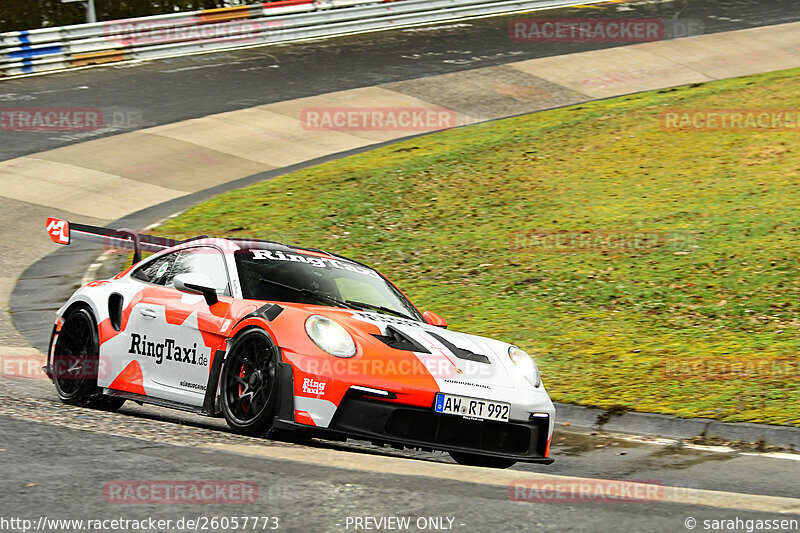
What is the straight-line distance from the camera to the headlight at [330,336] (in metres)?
6.48

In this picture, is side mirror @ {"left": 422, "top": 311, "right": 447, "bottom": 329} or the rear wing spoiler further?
the rear wing spoiler

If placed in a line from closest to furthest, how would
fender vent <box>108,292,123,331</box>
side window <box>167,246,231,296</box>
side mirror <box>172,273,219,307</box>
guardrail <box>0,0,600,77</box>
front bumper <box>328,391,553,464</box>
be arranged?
front bumper <box>328,391,553,464</box>
side mirror <box>172,273,219,307</box>
side window <box>167,246,231,296</box>
fender vent <box>108,292,123,331</box>
guardrail <box>0,0,600,77</box>

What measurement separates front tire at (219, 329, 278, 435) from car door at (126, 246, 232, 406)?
23 cm

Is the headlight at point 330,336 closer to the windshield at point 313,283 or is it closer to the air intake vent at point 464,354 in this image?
the windshield at point 313,283

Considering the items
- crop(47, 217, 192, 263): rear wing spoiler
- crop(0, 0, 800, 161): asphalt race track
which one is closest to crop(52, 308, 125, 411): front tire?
crop(47, 217, 192, 263): rear wing spoiler

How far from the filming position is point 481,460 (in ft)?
23.0

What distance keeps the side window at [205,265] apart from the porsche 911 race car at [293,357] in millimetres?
11

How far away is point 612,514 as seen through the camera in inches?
197

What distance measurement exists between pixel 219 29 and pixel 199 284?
71.2ft

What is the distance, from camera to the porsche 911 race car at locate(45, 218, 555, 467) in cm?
637

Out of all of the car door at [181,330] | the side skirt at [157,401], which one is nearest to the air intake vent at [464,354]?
the car door at [181,330]

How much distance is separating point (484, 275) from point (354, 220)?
308 cm

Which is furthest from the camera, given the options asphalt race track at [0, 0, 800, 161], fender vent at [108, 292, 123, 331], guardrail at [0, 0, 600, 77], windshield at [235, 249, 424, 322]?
guardrail at [0, 0, 600, 77]

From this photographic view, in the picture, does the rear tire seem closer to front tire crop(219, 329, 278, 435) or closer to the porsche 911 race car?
the porsche 911 race car
